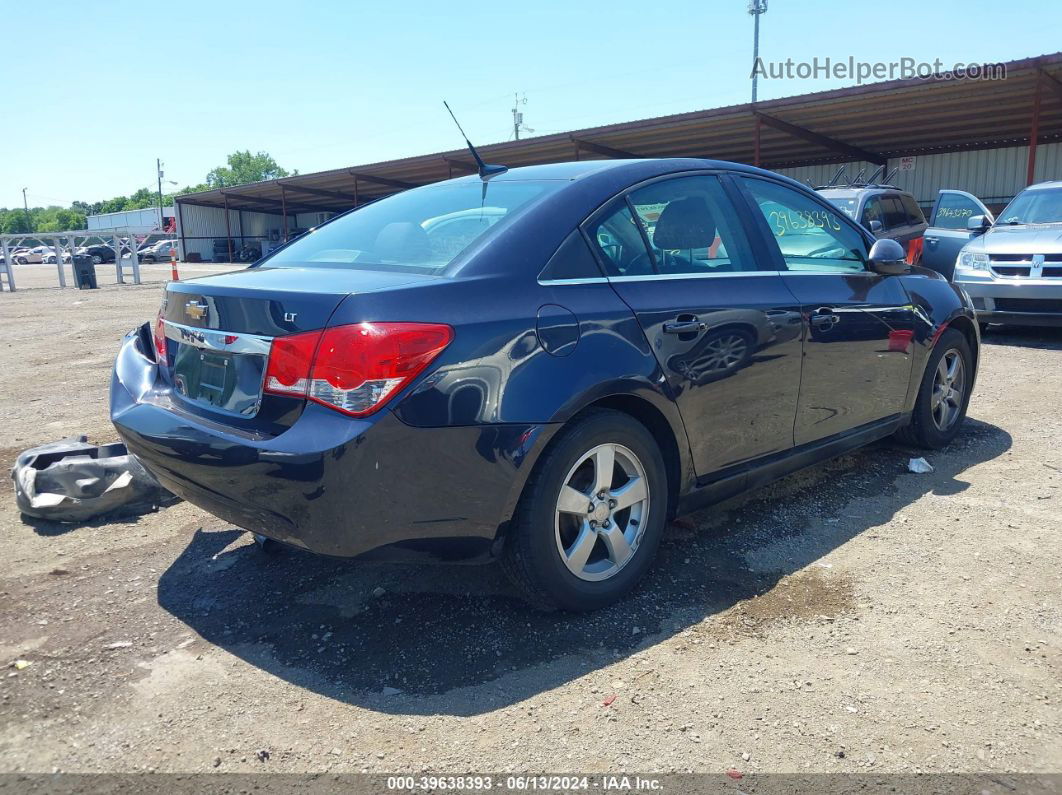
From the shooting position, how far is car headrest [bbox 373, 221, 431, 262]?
115 inches

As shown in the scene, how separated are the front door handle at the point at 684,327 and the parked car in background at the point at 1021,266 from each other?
273 inches

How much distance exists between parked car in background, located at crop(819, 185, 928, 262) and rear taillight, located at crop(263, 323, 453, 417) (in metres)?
8.46

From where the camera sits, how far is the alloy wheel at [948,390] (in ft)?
15.6

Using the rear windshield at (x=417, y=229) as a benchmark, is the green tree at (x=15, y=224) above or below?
above

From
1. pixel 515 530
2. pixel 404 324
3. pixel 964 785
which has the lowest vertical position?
pixel 964 785

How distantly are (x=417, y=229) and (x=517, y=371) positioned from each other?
0.91 m

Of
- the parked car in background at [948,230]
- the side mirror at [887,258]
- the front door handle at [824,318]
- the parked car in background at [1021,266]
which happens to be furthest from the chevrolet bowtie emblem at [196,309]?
the parked car in background at [948,230]

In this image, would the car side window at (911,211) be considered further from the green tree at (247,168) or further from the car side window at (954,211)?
the green tree at (247,168)

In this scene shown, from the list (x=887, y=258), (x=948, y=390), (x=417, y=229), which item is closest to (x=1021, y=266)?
(x=948, y=390)

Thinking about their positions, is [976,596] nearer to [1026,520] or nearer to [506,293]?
[1026,520]

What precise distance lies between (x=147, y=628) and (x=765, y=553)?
8.07 ft

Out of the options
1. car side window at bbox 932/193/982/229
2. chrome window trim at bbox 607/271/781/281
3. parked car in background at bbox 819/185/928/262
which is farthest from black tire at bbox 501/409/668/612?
car side window at bbox 932/193/982/229

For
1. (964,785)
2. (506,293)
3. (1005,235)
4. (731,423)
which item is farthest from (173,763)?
(1005,235)

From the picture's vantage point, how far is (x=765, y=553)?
3.46m
